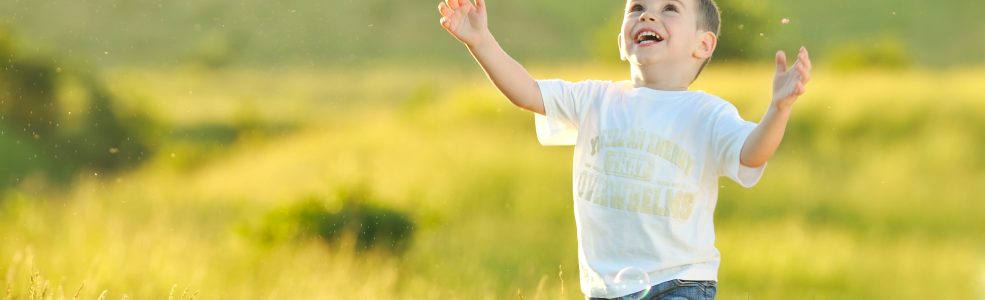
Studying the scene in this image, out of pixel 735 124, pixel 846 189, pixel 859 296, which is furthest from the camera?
pixel 846 189

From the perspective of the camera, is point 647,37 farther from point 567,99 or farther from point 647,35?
point 567,99

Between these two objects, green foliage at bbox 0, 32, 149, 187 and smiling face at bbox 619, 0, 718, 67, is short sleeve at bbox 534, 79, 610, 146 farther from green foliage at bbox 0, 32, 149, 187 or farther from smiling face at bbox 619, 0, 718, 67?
green foliage at bbox 0, 32, 149, 187

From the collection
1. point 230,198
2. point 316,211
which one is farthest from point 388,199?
point 230,198

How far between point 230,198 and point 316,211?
3.61 feet

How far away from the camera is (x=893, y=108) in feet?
25.9

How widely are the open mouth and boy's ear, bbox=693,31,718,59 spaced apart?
10 cm

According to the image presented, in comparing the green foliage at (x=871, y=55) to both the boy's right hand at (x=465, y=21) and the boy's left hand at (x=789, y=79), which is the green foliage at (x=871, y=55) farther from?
the boy's left hand at (x=789, y=79)

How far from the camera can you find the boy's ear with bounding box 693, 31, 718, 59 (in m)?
3.15

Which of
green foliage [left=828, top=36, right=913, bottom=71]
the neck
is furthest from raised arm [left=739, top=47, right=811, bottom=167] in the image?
green foliage [left=828, top=36, right=913, bottom=71]

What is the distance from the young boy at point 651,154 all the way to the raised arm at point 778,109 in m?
0.01

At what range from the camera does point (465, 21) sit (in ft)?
10.3

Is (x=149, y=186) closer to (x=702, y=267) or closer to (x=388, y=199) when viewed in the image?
(x=388, y=199)

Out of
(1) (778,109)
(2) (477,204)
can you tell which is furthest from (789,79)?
(2) (477,204)

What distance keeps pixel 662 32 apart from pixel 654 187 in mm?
333
